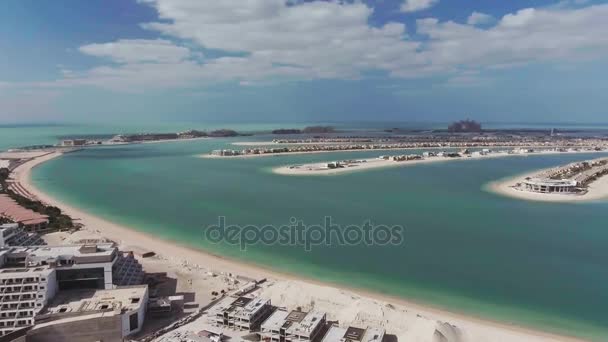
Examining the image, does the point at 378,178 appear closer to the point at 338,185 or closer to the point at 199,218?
the point at 338,185

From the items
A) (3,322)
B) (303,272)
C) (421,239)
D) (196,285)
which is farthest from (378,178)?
(3,322)

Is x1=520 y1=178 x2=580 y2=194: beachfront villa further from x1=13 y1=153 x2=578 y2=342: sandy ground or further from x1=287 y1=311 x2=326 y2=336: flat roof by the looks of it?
x1=287 y1=311 x2=326 y2=336: flat roof

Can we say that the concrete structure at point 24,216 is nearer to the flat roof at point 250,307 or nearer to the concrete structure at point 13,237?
the concrete structure at point 13,237

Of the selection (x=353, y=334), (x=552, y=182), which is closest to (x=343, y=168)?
(x=552, y=182)

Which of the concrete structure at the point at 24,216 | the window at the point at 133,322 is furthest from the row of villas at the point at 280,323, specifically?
the concrete structure at the point at 24,216

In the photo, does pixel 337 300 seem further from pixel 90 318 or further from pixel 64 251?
pixel 64 251

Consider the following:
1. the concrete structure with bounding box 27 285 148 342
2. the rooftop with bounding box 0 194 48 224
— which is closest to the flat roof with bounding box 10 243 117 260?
the concrete structure with bounding box 27 285 148 342

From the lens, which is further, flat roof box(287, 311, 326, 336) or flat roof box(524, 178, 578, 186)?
flat roof box(524, 178, 578, 186)
